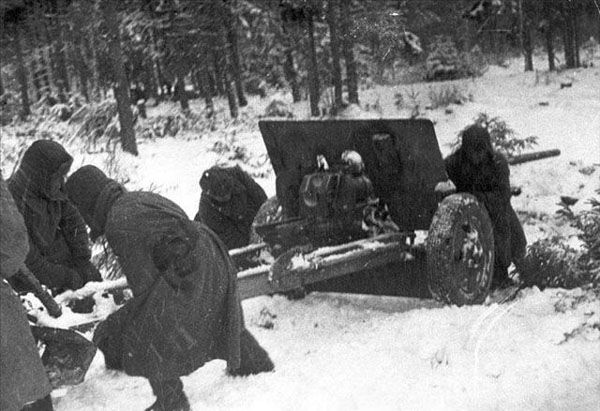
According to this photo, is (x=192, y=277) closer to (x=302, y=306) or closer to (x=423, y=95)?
(x=302, y=306)

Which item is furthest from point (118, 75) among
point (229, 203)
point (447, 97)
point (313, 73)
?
point (229, 203)

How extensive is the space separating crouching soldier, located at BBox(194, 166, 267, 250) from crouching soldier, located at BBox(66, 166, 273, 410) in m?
2.77

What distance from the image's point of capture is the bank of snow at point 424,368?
14.0ft

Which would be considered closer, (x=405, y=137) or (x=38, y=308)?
(x=38, y=308)

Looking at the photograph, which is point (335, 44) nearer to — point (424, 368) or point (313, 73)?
point (313, 73)

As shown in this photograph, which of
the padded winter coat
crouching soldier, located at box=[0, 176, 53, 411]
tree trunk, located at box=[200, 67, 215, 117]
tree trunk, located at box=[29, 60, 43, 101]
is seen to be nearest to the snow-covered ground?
the padded winter coat

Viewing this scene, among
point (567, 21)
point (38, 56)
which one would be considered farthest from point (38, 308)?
point (38, 56)

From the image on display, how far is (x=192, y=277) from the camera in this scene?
431 centimetres

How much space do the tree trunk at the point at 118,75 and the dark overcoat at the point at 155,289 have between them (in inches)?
521

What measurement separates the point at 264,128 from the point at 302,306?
5.42 ft

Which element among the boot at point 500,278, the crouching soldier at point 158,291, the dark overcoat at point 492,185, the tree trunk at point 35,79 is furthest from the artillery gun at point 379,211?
the tree trunk at point 35,79

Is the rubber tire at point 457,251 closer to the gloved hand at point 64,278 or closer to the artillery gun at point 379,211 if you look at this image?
the artillery gun at point 379,211

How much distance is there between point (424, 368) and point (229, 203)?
10.5ft

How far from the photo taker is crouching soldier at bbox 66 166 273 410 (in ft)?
13.8
